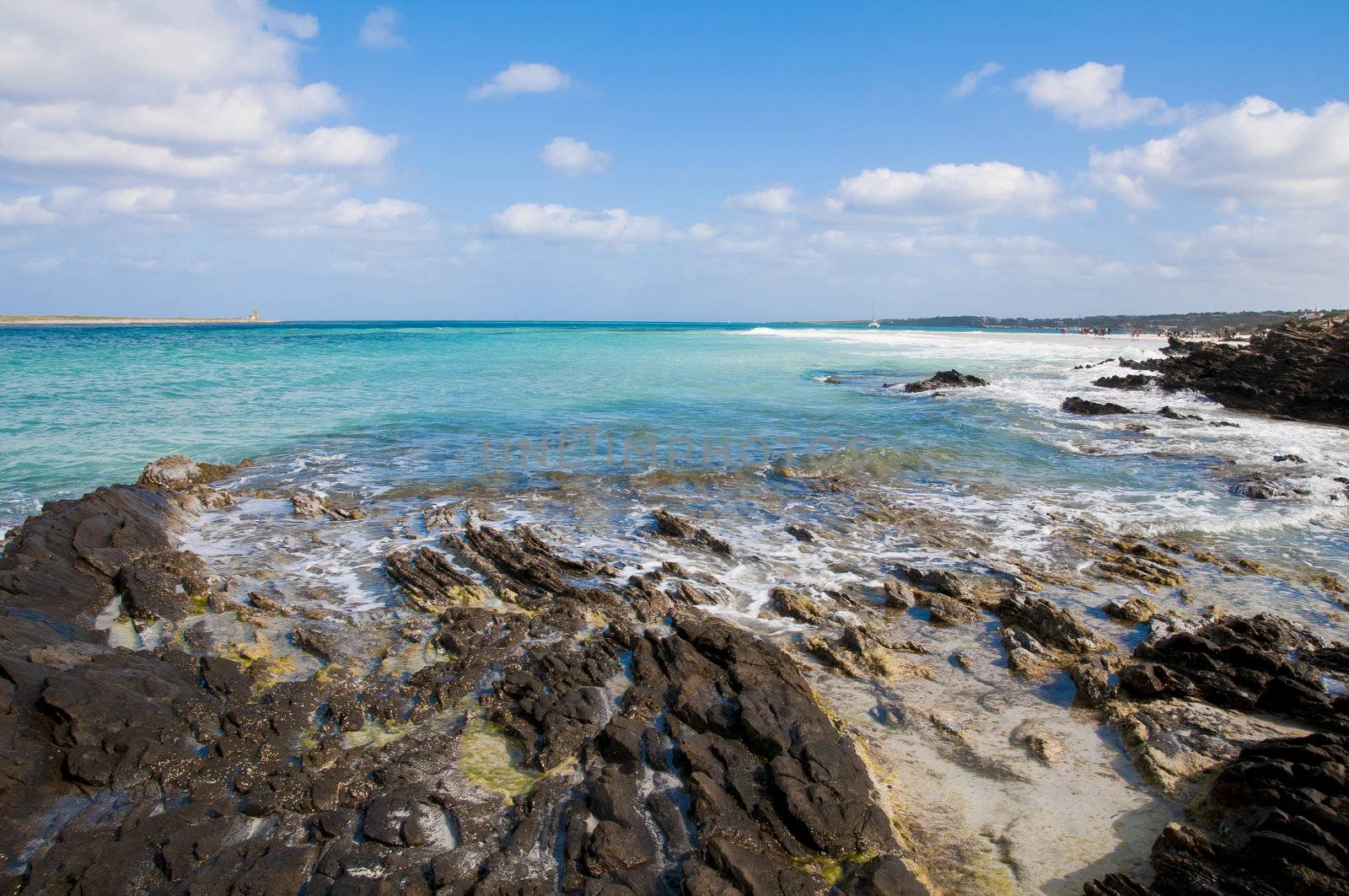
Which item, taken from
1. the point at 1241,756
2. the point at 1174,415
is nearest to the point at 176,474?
the point at 1241,756

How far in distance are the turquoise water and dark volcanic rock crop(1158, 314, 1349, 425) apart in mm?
1935

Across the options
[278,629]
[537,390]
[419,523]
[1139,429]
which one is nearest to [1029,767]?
[278,629]

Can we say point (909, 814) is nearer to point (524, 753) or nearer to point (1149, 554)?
point (524, 753)

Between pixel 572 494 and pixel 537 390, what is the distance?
1832 cm

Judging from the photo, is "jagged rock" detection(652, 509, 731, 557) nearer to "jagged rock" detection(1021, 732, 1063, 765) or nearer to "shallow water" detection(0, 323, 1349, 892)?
"shallow water" detection(0, 323, 1349, 892)

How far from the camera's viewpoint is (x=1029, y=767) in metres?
5.53

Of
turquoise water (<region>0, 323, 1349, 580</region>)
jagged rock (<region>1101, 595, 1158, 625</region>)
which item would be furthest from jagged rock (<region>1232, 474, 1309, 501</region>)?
jagged rock (<region>1101, 595, 1158, 625</region>)

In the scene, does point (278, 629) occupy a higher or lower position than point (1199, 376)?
lower

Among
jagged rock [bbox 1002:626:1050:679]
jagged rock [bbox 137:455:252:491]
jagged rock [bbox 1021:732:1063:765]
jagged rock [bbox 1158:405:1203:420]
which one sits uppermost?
jagged rock [bbox 1158:405:1203:420]

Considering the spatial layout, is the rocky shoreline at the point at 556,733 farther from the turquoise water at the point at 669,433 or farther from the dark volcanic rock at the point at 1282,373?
the dark volcanic rock at the point at 1282,373

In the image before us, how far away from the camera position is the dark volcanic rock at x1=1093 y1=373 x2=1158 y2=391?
31.1 meters

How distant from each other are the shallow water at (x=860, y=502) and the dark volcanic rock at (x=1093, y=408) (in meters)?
0.75

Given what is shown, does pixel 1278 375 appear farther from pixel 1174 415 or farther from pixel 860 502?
pixel 860 502

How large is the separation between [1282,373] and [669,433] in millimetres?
26221
